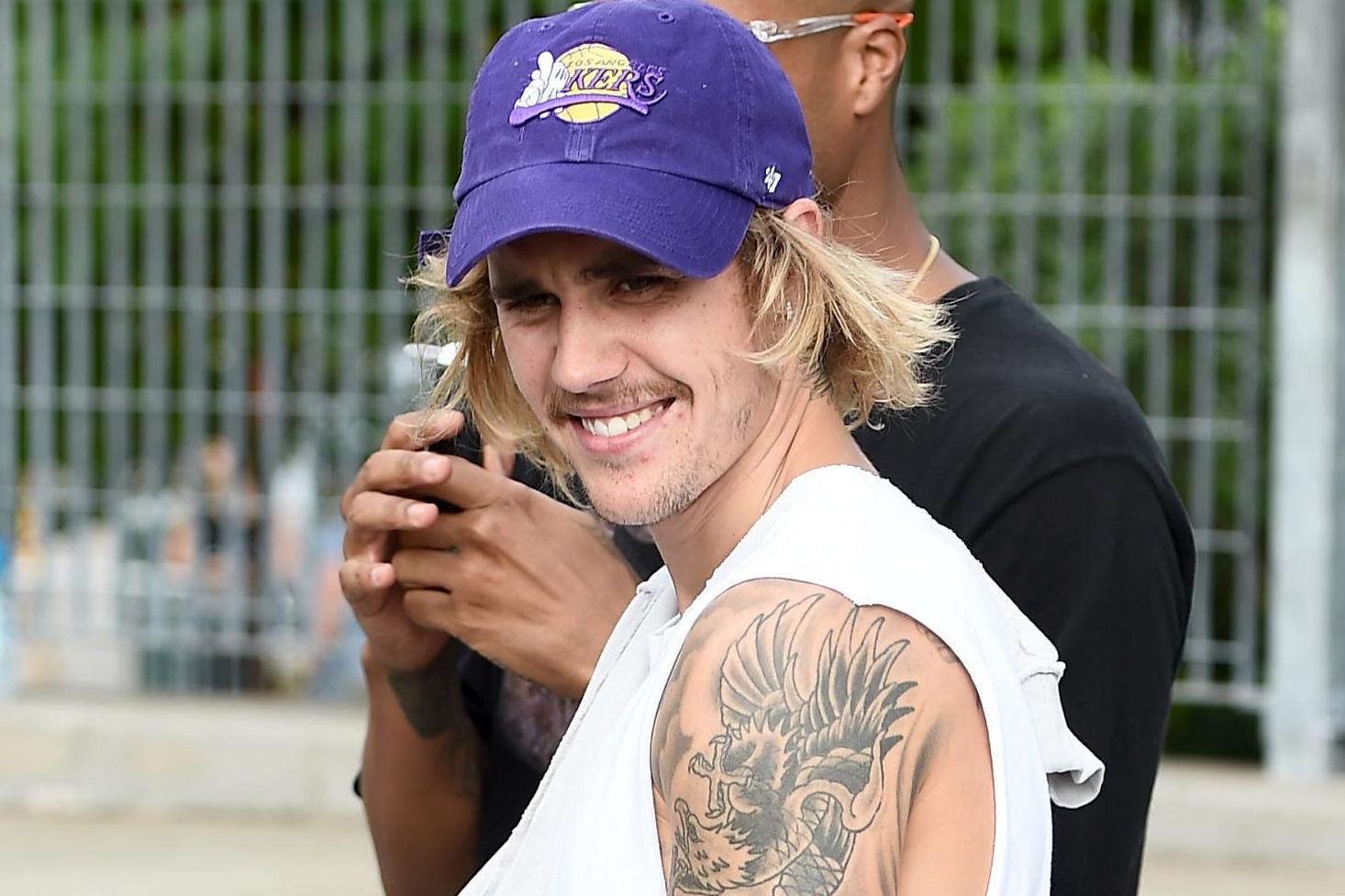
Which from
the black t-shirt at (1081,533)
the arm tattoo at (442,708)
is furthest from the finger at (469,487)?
the black t-shirt at (1081,533)

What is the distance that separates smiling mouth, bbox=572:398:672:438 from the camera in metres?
1.59

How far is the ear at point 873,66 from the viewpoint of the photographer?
2297 mm

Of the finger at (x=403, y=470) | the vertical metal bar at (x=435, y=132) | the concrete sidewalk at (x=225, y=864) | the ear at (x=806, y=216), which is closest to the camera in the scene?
the ear at (x=806, y=216)

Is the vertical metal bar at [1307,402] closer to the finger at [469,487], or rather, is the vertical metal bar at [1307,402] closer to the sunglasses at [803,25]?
the sunglasses at [803,25]

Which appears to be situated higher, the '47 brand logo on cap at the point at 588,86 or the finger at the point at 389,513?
the '47 brand logo on cap at the point at 588,86

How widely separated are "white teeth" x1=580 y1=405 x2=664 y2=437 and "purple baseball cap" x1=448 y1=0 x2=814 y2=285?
0.12m

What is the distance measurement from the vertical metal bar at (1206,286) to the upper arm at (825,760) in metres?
4.42

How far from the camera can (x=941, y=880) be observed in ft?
4.42

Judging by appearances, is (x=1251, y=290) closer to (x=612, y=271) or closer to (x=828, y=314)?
(x=828, y=314)

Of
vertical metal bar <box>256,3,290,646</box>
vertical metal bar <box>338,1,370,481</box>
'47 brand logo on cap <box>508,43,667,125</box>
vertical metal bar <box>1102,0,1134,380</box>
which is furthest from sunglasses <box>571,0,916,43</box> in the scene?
vertical metal bar <box>256,3,290,646</box>

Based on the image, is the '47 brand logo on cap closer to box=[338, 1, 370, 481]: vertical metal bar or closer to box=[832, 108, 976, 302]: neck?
box=[832, 108, 976, 302]: neck

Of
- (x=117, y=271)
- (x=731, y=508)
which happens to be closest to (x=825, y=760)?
(x=731, y=508)

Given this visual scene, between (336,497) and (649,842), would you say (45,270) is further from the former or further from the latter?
(649,842)

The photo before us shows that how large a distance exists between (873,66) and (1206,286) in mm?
3536
